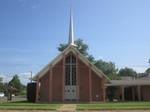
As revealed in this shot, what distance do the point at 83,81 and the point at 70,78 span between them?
6.20 ft

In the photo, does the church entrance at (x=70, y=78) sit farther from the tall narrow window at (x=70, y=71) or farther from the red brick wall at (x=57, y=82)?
the red brick wall at (x=57, y=82)

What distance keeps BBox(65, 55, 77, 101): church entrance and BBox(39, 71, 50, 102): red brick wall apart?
260 centimetres

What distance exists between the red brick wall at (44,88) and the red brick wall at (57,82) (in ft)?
2.85

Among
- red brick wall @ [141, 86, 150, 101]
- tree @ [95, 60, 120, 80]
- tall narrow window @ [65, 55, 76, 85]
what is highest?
tree @ [95, 60, 120, 80]

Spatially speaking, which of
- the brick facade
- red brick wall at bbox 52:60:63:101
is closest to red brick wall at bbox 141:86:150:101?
the brick facade

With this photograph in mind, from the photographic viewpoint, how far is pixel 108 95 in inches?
2212

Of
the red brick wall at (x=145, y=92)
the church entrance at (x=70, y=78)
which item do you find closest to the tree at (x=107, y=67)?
the red brick wall at (x=145, y=92)

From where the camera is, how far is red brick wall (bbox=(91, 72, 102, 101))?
145 feet

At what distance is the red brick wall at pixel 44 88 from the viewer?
1722 inches

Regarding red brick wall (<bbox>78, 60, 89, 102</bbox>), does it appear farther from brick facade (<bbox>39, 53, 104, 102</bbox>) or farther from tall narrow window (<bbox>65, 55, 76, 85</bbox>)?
tall narrow window (<bbox>65, 55, 76, 85</bbox>)

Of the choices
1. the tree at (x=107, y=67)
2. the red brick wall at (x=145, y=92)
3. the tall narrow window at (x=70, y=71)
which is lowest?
the red brick wall at (x=145, y=92)

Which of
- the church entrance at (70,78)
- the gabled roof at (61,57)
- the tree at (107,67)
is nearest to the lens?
the church entrance at (70,78)

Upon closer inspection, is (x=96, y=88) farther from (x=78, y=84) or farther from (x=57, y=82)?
(x=57, y=82)

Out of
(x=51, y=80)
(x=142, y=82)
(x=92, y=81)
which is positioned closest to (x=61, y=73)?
(x=51, y=80)
